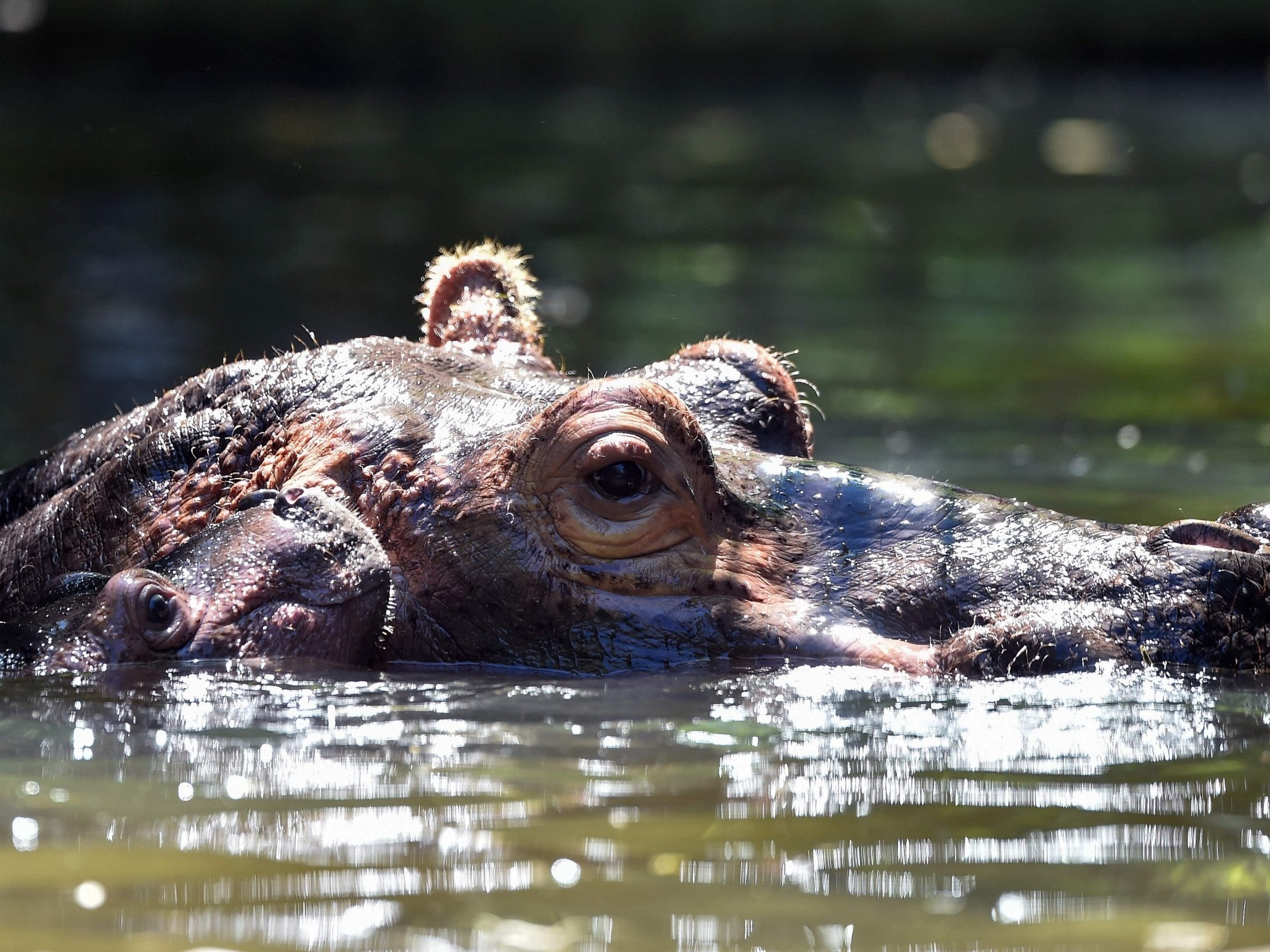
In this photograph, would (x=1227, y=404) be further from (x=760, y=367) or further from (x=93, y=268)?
(x=93, y=268)

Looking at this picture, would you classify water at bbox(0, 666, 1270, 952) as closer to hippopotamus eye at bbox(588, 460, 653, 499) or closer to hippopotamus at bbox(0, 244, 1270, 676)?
hippopotamus at bbox(0, 244, 1270, 676)

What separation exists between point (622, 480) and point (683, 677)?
58 centimetres

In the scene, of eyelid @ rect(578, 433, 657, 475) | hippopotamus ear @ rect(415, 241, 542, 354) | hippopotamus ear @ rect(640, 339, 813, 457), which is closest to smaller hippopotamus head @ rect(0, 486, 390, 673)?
eyelid @ rect(578, 433, 657, 475)

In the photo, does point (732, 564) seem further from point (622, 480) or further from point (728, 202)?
point (728, 202)

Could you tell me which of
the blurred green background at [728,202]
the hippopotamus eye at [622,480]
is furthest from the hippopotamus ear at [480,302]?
the blurred green background at [728,202]

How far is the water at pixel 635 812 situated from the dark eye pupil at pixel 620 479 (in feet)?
1.74

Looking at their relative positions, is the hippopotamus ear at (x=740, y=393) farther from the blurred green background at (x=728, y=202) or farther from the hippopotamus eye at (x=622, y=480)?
the blurred green background at (x=728, y=202)

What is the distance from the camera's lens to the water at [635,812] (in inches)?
141

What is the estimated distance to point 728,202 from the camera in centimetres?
2553

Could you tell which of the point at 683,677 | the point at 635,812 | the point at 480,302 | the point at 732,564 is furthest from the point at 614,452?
the point at 480,302

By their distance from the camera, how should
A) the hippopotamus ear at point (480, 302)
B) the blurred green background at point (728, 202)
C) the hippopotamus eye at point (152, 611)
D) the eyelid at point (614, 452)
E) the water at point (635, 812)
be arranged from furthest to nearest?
1. the blurred green background at point (728, 202)
2. the hippopotamus ear at point (480, 302)
3. the eyelid at point (614, 452)
4. the hippopotamus eye at point (152, 611)
5. the water at point (635, 812)

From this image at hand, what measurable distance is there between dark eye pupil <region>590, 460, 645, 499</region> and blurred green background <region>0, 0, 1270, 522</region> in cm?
442

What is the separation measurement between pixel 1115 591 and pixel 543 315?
10909 mm

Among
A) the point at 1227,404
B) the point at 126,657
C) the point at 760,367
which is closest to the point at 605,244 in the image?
the point at 1227,404
